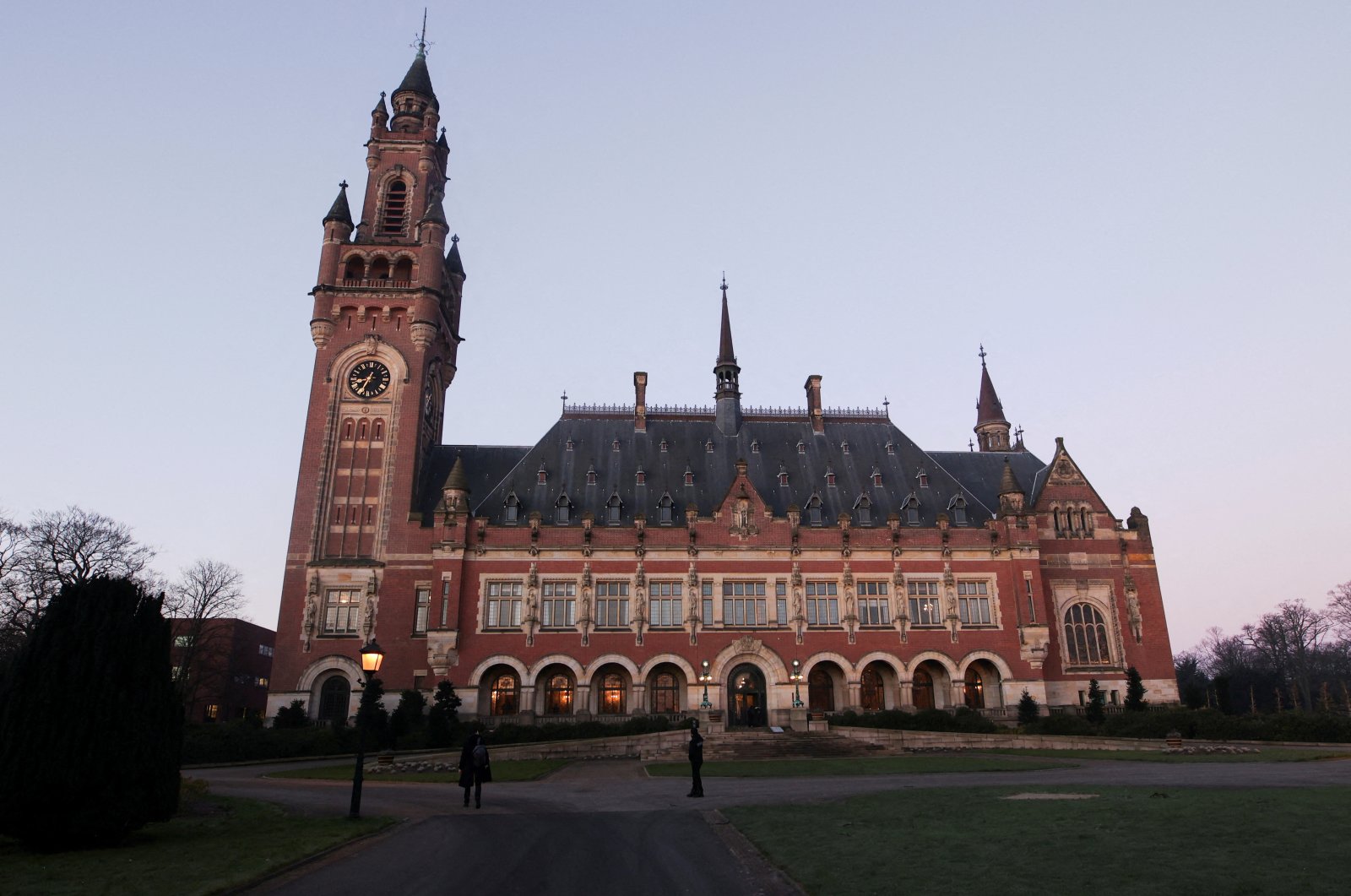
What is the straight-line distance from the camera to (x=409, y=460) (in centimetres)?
5244

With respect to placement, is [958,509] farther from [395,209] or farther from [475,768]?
[395,209]

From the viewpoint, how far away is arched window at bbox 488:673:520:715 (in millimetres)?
48531

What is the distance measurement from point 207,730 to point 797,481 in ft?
120

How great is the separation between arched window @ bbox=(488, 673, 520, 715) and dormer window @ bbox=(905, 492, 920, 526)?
26.5 m

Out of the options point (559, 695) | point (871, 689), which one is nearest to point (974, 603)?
point (871, 689)

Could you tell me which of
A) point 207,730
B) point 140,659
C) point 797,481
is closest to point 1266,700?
point 797,481

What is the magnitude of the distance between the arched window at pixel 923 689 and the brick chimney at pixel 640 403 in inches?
950

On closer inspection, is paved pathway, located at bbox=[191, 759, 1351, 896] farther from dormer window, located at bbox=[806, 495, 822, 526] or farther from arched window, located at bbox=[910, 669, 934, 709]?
dormer window, located at bbox=[806, 495, 822, 526]

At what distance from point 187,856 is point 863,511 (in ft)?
147

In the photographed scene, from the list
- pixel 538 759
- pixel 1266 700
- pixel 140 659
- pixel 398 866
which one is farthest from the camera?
pixel 1266 700

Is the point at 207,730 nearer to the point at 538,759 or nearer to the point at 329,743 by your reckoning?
the point at 329,743

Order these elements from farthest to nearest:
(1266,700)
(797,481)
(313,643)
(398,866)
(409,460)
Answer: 1. (1266,700)
2. (797,481)
3. (409,460)
4. (313,643)
5. (398,866)

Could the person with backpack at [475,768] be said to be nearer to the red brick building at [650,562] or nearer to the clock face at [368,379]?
the red brick building at [650,562]

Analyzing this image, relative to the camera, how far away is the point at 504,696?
48.8 metres
